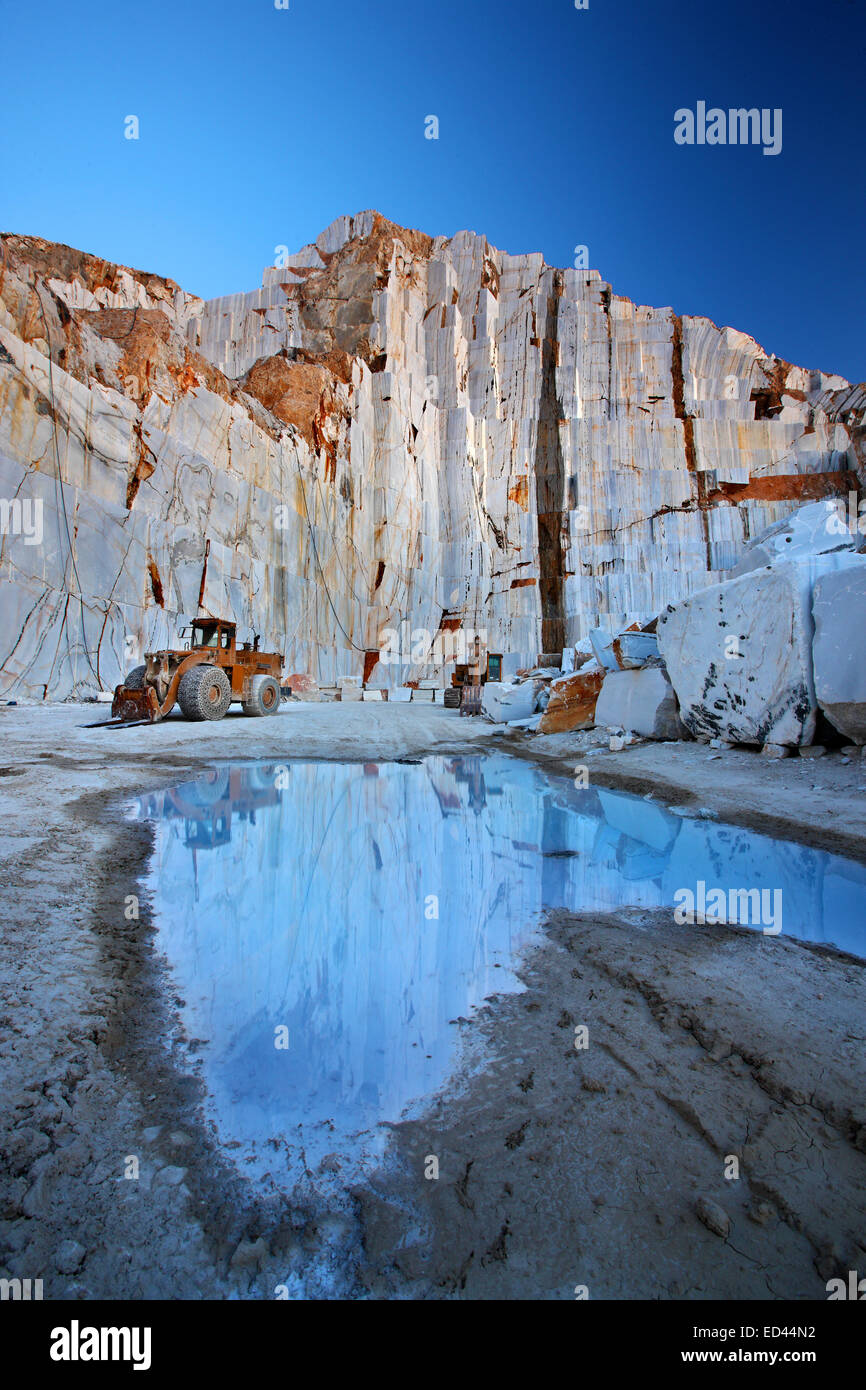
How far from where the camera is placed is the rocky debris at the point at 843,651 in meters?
4.18

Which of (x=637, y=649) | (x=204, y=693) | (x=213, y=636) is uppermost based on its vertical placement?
(x=213, y=636)

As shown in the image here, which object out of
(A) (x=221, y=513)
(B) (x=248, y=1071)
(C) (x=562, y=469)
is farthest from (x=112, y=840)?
(C) (x=562, y=469)

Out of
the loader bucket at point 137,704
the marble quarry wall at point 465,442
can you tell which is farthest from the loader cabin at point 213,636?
the marble quarry wall at point 465,442

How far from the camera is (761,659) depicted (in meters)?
4.91

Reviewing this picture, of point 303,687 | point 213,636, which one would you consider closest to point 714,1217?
point 213,636

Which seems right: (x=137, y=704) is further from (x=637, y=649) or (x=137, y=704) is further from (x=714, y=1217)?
(x=714, y=1217)

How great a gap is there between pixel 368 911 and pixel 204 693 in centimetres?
781

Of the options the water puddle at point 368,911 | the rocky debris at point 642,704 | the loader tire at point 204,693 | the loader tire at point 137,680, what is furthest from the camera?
the loader tire at point 204,693

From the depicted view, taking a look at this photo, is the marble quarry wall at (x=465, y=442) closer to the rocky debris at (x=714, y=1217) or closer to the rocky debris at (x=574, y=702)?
the rocky debris at (x=574, y=702)

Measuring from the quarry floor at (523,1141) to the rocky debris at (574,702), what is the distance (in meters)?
6.15

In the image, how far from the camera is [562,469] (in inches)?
1142

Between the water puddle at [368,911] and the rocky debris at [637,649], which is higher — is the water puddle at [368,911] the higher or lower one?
the lower one
